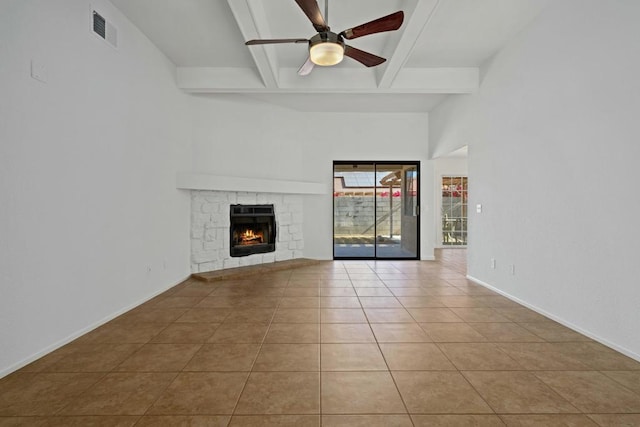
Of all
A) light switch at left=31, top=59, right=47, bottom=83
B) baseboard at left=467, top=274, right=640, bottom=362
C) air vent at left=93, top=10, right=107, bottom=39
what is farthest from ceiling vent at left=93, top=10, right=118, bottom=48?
baseboard at left=467, top=274, right=640, bottom=362

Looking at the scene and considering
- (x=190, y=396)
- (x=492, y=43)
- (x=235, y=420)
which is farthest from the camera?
(x=492, y=43)

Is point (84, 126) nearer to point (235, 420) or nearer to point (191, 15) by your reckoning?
point (191, 15)

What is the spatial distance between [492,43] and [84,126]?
14.9 feet

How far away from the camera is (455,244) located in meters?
8.62

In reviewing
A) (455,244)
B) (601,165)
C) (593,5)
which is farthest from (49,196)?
(455,244)

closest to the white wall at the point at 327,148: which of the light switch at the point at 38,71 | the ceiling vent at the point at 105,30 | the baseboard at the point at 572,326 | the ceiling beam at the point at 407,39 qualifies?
the ceiling beam at the point at 407,39

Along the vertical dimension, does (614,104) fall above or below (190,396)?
above

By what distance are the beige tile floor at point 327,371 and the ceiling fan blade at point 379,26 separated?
2.67m

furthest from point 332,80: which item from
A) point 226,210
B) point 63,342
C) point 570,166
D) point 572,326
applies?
point 63,342

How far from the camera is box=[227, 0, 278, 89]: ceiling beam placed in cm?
288

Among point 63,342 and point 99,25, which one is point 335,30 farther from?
point 63,342

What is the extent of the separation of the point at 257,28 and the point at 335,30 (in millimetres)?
978

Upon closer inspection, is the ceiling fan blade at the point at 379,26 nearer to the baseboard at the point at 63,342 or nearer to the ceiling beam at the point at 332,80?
the ceiling beam at the point at 332,80

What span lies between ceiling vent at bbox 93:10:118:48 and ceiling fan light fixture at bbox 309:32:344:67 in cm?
199
